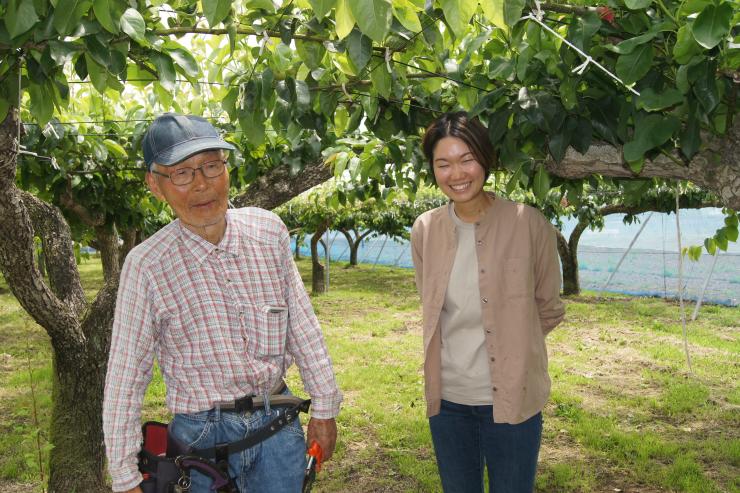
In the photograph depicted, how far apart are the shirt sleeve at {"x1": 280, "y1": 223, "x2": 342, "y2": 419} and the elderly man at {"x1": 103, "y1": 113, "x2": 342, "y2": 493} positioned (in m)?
0.08

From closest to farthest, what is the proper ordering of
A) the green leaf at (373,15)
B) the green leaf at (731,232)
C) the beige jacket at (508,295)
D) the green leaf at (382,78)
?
the green leaf at (373,15), the green leaf at (382,78), the beige jacket at (508,295), the green leaf at (731,232)

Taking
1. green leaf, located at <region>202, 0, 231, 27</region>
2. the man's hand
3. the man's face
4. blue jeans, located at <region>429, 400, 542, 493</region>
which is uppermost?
green leaf, located at <region>202, 0, 231, 27</region>

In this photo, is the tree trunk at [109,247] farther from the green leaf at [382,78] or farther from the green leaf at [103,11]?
the green leaf at [103,11]

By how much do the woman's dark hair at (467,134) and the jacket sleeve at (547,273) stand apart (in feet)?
0.84

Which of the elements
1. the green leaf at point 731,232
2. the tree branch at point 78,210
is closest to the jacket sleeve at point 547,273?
the green leaf at point 731,232

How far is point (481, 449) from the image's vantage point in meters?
2.02

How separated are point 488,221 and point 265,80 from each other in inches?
31.1

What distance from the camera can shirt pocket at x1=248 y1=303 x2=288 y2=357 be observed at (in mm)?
1624

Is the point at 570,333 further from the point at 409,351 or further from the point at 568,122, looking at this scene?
the point at 568,122

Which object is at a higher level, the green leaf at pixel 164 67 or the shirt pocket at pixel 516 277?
the green leaf at pixel 164 67

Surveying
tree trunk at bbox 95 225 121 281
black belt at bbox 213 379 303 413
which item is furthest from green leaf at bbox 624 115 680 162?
tree trunk at bbox 95 225 121 281

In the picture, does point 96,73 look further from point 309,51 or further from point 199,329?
point 199,329

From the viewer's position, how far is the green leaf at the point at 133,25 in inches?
50.4

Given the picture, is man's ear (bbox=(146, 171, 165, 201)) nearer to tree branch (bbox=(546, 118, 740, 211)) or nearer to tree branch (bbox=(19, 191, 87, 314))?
tree branch (bbox=(546, 118, 740, 211))
